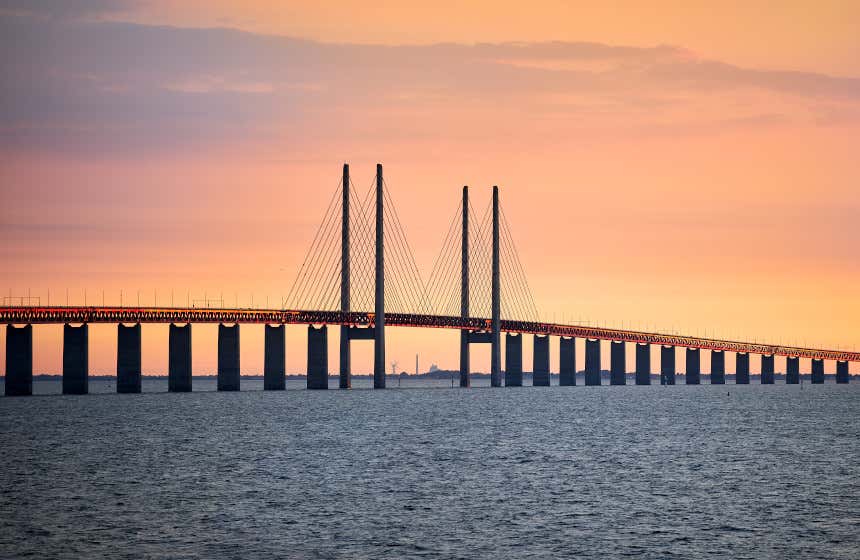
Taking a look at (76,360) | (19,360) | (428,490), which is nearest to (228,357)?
(76,360)

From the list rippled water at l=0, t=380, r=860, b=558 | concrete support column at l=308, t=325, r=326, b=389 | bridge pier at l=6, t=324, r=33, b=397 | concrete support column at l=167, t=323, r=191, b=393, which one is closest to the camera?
rippled water at l=0, t=380, r=860, b=558

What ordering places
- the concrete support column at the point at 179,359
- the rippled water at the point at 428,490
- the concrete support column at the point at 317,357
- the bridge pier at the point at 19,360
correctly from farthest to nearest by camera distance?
the concrete support column at the point at 317,357, the concrete support column at the point at 179,359, the bridge pier at the point at 19,360, the rippled water at the point at 428,490

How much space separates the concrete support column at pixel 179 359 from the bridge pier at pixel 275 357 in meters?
11.8

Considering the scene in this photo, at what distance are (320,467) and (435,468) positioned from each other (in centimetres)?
633

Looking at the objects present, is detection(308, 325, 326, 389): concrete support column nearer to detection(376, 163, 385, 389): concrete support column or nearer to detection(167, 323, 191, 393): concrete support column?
detection(376, 163, 385, 389): concrete support column

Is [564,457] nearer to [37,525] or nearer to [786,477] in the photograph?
[786,477]

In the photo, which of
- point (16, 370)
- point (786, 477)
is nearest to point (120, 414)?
point (16, 370)

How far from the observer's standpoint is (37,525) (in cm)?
5044

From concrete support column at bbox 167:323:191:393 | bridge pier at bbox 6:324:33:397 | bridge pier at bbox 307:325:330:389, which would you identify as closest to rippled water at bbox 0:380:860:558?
bridge pier at bbox 6:324:33:397

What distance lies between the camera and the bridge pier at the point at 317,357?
18525 cm

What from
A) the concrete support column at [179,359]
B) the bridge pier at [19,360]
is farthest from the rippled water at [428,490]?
the concrete support column at [179,359]

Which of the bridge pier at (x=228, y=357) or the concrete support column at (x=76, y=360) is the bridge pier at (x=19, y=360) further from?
the bridge pier at (x=228, y=357)

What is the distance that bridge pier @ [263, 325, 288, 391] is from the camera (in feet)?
593

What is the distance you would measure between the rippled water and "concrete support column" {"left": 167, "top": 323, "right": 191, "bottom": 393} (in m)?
54.3
